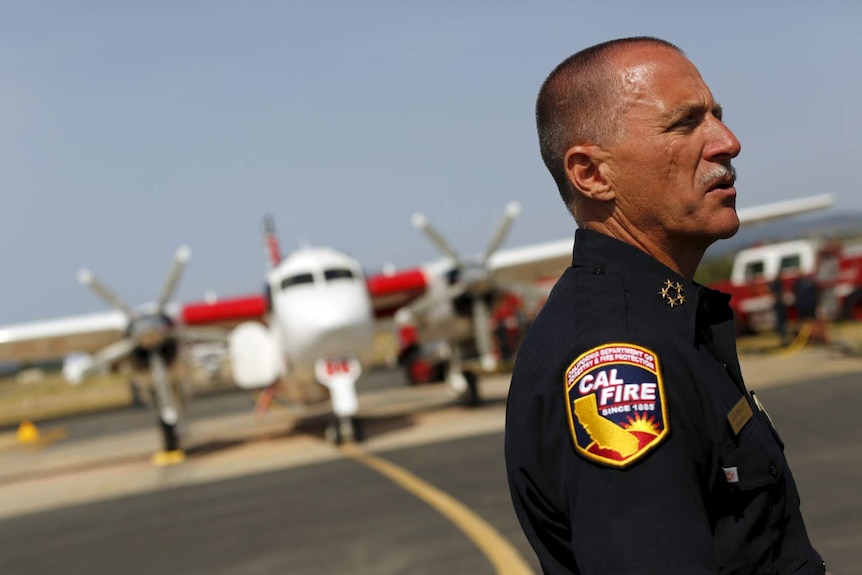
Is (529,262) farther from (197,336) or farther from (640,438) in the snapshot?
(640,438)

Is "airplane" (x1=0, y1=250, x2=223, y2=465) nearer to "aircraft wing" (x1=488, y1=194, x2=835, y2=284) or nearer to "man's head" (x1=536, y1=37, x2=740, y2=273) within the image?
"aircraft wing" (x1=488, y1=194, x2=835, y2=284)

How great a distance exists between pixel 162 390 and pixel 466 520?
1043cm

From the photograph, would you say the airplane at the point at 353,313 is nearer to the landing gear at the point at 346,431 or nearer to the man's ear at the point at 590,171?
the landing gear at the point at 346,431

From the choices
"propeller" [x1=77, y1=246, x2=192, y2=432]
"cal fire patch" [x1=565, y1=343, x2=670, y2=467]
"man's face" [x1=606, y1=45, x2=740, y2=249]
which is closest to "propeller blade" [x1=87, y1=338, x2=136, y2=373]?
"propeller" [x1=77, y1=246, x2=192, y2=432]

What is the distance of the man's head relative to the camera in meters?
1.57

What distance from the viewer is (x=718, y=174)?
1594 millimetres

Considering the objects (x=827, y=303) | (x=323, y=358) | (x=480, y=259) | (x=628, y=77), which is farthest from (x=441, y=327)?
(x=628, y=77)

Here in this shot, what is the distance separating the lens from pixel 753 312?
2473 centimetres

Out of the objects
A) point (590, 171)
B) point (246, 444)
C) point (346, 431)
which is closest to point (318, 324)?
point (346, 431)

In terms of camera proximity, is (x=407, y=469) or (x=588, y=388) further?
(x=407, y=469)

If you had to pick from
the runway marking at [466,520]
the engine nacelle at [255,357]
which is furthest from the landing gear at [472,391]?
the runway marking at [466,520]

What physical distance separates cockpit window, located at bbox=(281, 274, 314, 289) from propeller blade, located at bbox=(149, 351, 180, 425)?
3.16 m

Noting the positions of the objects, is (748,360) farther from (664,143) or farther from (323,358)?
(664,143)

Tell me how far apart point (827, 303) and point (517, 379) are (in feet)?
82.8
